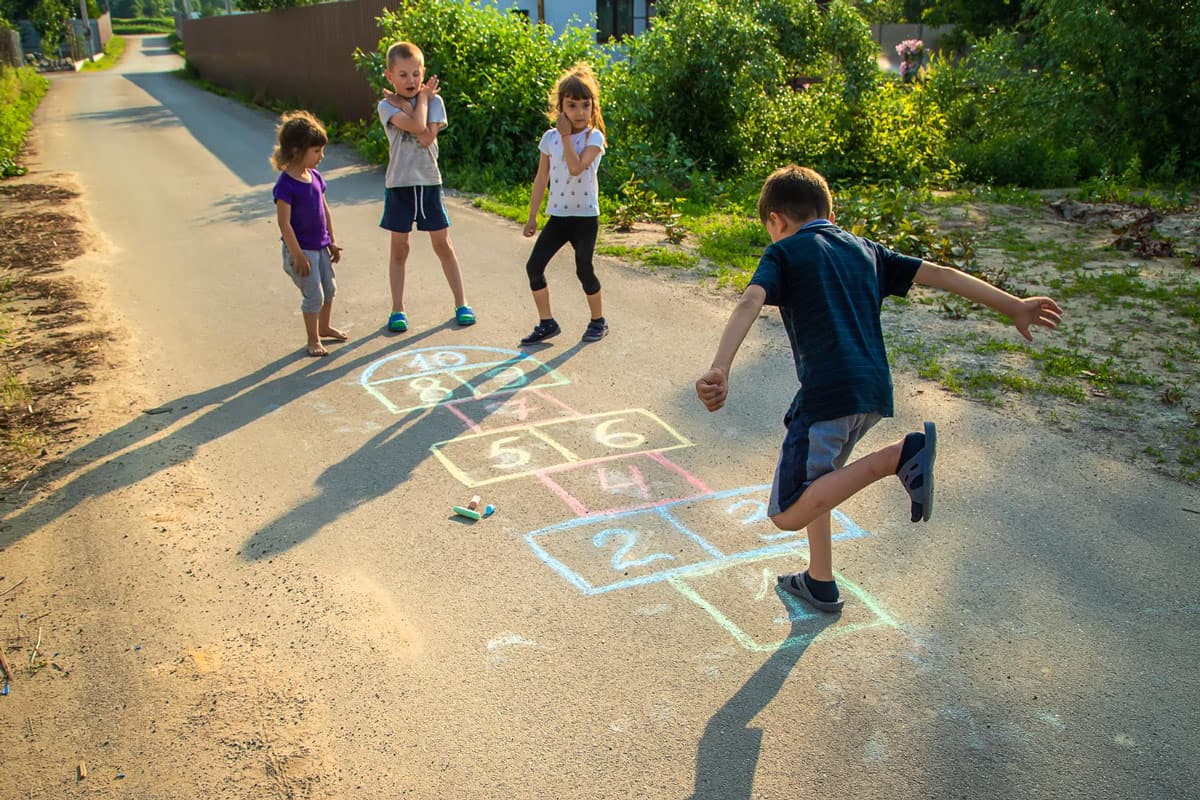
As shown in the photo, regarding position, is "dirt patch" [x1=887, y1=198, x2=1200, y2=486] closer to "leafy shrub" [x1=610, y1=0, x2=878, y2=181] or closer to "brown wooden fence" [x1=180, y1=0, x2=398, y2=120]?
"leafy shrub" [x1=610, y1=0, x2=878, y2=181]

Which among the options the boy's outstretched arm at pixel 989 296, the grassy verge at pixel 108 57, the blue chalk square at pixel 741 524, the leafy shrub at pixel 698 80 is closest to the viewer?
the boy's outstretched arm at pixel 989 296

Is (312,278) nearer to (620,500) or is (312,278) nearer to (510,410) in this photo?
(510,410)

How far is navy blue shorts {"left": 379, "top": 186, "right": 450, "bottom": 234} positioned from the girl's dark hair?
662 mm

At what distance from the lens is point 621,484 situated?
167 inches

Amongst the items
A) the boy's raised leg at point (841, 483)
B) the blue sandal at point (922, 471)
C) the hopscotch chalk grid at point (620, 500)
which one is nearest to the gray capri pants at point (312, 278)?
the hopscotch chalk grid at point (620, 500)

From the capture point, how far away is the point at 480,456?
14.9 feet

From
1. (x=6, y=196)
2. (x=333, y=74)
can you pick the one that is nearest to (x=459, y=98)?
(x=6, y=196)

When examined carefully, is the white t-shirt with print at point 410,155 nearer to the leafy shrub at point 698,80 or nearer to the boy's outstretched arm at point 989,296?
the boy's outstretched arm at point 989,296

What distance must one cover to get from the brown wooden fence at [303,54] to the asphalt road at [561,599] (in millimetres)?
11521

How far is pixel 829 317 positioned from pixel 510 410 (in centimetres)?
247

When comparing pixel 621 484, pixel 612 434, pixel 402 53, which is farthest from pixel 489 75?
pixel 621 484

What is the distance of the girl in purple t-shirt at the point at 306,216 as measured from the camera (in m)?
5.55

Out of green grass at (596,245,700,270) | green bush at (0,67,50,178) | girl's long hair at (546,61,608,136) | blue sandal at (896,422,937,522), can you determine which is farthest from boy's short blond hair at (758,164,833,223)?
green bush at (0,67,50,178)

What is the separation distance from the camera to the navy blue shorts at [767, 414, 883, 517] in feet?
9.87
